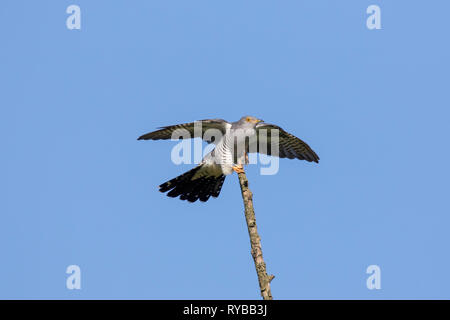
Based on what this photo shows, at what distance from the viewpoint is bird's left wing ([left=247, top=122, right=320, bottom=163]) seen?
1002 cm

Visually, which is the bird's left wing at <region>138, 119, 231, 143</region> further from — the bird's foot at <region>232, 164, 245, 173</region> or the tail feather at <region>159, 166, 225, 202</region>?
the bird's foot at <region>232, 164, 245, 173</region>

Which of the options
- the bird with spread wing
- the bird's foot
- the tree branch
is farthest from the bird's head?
the tree branch

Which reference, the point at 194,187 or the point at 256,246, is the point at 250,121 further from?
the point at 256,246

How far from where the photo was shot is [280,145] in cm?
1045

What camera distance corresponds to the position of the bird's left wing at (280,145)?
1002cm

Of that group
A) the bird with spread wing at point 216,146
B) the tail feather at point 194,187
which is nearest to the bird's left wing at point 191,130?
the bird with spread wing at point 216,146

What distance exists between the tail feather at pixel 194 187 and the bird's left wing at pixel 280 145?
2.96ft

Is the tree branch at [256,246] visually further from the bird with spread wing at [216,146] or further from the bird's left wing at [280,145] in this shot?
the bird's left wing at [280,145]

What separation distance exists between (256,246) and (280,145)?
10.8 feet

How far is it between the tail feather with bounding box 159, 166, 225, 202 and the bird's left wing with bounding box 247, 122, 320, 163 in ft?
2.96
